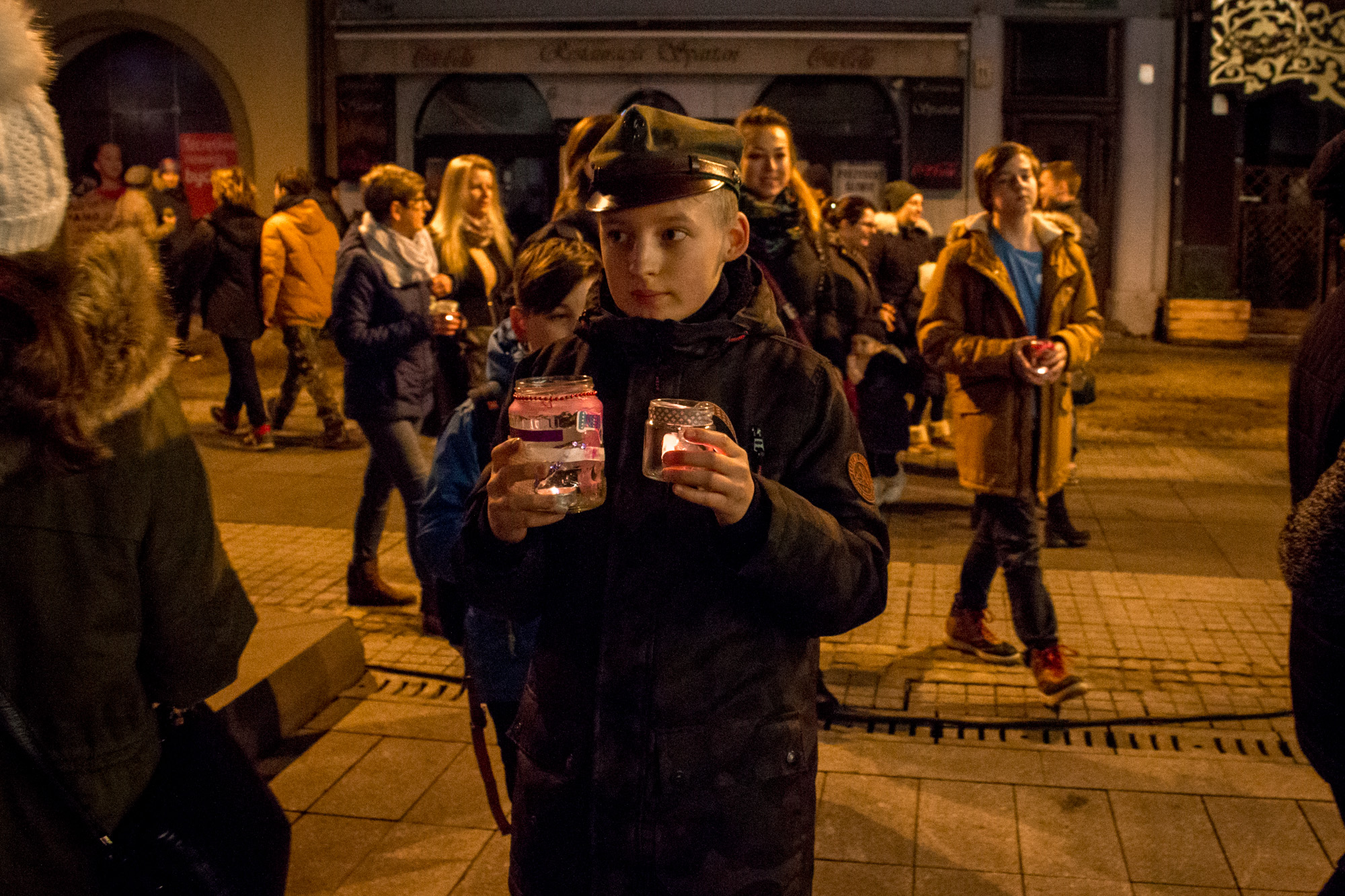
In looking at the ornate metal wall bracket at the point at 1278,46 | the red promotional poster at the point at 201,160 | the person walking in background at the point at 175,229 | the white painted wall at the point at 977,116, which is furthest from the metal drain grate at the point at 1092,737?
the red promotional poster at the point at 201,160

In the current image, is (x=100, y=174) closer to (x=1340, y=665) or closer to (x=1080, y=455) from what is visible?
(x=1080, y=455)

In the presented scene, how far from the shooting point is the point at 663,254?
1.98m

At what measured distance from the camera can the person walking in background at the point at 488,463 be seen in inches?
120

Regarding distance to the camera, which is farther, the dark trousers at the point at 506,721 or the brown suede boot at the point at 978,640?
the brown suede boot at the point at 978,640

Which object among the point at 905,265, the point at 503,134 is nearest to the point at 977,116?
the point at 503,134

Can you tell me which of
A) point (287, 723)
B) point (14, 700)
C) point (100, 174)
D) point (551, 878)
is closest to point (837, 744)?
point (287, 723)

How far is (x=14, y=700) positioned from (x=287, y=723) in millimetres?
2721

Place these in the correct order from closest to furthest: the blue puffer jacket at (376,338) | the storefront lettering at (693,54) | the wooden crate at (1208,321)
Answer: the blue puffer jacket at (376,338) → the wooden crate at (1208,321) → the storefront lettering at (693,54)

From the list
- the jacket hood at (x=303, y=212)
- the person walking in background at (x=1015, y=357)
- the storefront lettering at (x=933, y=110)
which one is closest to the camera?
the person walking in background at (x=1015, y=357)

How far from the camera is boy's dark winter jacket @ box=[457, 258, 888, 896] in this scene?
193 cm

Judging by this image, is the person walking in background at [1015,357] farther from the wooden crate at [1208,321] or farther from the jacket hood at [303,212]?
the wooden crate at [1208,321]

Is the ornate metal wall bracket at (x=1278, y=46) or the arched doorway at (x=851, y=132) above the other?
the ornate metal wall bracket at (x=1278, y=46)

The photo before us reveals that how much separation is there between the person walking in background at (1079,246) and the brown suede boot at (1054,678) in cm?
89

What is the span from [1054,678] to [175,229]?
13.8m
